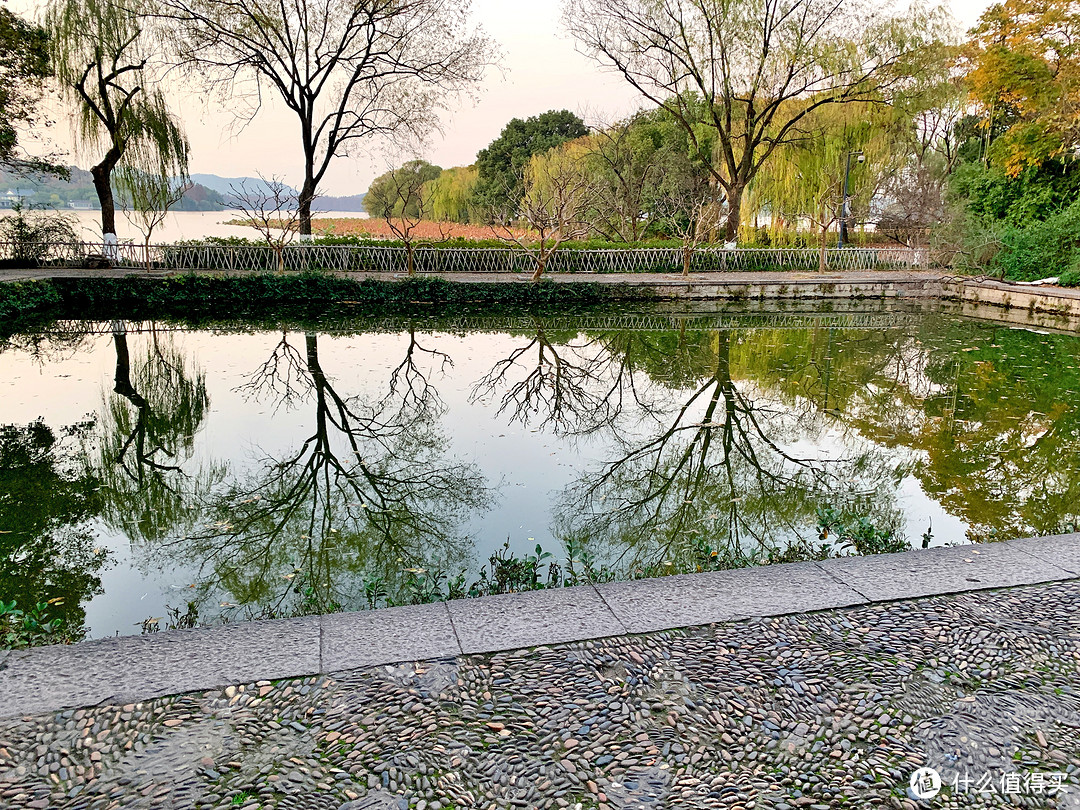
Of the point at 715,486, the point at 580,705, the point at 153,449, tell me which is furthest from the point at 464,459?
the point at 580,705

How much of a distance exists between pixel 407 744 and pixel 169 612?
2.10 meters

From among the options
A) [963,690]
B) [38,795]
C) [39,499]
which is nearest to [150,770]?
[38,795]

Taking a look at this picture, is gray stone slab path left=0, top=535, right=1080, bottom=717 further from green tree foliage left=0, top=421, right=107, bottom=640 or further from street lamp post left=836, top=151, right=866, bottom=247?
street lamp post left=836, top=151, right=866, bottom=247

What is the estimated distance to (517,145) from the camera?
43250 mm

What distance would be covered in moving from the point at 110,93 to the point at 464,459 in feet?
59.1

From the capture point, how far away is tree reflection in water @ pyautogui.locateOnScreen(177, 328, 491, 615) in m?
4.18

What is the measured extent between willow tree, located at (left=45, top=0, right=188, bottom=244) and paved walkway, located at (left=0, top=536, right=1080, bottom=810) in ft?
62.6

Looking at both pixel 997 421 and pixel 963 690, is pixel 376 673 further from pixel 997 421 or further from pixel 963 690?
pixel 997 421

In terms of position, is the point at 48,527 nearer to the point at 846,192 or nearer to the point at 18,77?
the point at 18,77

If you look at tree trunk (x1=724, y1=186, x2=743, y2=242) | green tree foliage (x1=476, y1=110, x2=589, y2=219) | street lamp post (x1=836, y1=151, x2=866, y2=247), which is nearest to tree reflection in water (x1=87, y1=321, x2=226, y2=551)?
tree trunk (x1=724, y1=186, x2=743, y2=242)

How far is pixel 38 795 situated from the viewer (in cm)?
218

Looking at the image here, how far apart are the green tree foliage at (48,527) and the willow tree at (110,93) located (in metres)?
14.4

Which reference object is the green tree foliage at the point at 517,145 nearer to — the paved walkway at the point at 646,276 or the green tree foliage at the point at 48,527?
the paved walkway at the point at 646,276

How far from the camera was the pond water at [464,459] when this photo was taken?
445 centimetres
